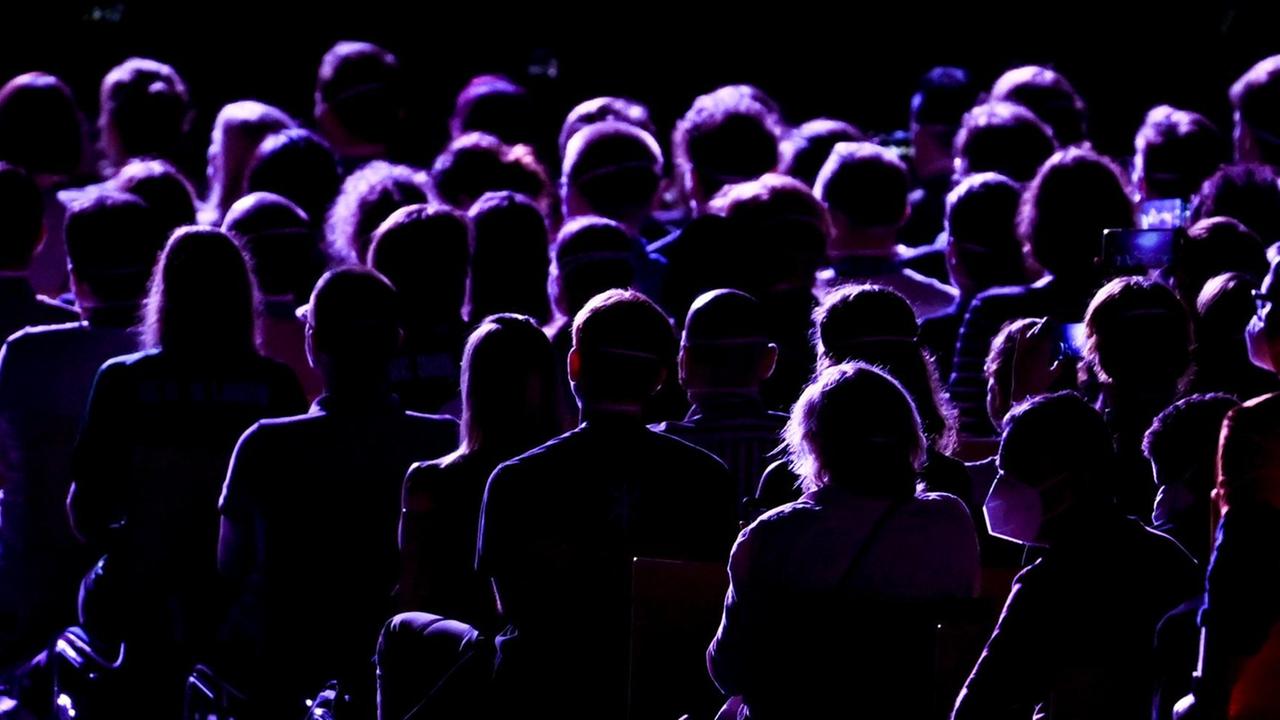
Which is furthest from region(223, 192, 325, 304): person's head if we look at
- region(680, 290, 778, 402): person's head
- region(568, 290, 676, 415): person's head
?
region(568, 290, 676, 415): person's head

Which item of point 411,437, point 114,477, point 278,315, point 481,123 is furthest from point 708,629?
point 481,123

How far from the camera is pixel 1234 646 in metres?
3.10

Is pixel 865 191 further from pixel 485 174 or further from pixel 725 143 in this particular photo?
pixel 485 174

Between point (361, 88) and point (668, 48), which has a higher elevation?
point (361, 88)

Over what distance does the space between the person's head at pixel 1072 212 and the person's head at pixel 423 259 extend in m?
1.56

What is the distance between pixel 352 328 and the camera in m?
4.30

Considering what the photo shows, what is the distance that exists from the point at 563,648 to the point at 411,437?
0.71 m

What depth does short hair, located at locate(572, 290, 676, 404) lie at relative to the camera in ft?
12.8

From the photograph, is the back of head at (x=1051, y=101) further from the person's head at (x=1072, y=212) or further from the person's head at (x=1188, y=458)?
the person's head at (x=1188, y=458)

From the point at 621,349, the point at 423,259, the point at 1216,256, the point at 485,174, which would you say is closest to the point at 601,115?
the point at 485,174

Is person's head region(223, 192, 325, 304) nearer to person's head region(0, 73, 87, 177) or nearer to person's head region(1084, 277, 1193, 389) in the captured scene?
person's head region(0, 73, 87, 177)

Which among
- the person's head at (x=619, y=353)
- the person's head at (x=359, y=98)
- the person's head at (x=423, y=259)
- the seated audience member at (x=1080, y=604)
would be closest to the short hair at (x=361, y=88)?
the person's head at (x=359, y=98)

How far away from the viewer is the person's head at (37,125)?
6.45 metres

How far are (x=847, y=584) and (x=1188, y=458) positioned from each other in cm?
72
